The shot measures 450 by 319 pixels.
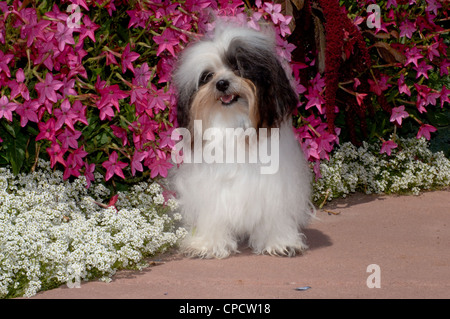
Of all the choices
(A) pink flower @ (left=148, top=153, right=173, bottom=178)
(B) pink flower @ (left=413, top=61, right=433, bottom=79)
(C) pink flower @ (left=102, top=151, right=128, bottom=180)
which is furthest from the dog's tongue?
(B) pink flower @ (left=413, top=61, right=433, bottom=79)

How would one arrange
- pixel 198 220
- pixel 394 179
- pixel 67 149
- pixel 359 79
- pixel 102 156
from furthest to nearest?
pixel 394 179 → pixel 359 79 → pixel 102 156 → pixel 67 149 → pixel 198 220

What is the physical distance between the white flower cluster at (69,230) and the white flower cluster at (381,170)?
160cm

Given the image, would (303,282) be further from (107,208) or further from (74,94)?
(74,94)

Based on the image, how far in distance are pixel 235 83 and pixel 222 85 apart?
0.25 feet

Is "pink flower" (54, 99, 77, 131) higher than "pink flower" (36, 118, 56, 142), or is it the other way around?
"pink flower" (54, 99, 77, 131)

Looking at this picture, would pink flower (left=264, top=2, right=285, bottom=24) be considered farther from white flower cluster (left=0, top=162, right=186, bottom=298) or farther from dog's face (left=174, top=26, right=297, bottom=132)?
white flower cluster (left=0, top=162, right=186, bottom=298)

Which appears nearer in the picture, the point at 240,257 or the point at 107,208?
the point at 240,257

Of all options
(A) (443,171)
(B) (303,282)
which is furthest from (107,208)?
(A) (443,171)

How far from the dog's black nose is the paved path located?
1.09 meters

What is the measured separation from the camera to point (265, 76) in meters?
4.23

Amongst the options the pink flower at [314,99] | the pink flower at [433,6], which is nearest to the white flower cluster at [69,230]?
the pink flower at [314,99]

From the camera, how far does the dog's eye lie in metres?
4.22

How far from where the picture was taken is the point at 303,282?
405cm

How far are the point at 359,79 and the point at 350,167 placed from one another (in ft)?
3.28
